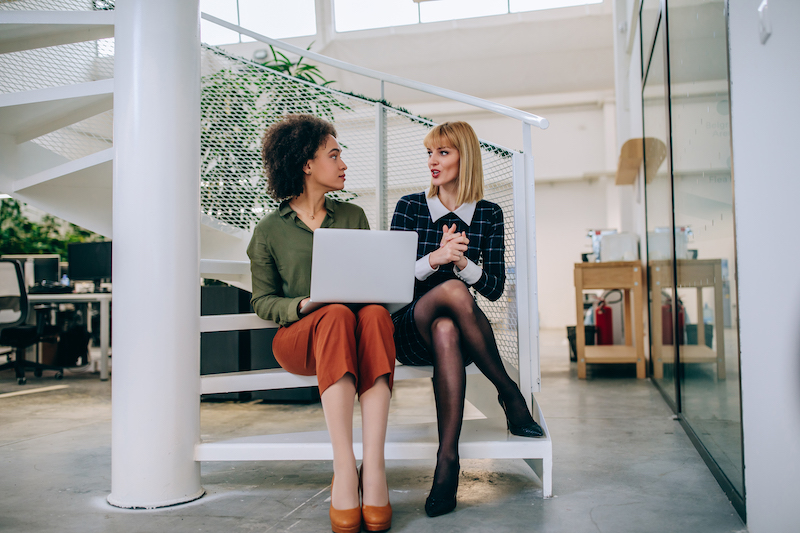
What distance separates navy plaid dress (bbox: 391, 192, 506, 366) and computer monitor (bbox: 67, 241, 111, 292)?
13.0 feet

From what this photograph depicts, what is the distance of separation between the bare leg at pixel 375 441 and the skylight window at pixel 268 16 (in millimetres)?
7505

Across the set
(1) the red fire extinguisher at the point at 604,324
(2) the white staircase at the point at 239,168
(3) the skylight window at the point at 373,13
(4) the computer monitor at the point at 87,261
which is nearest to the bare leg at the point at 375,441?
(2) the white staircase at the point at 239,168

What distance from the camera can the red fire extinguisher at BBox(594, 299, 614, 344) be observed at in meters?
4.94

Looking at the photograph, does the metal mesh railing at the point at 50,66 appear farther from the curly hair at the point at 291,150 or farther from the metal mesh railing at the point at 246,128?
the curly hair at the point at 291,150

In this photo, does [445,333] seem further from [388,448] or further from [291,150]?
[291,150]

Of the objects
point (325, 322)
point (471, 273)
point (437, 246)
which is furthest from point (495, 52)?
point (325, 322)

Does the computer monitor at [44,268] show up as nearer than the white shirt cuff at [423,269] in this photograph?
No

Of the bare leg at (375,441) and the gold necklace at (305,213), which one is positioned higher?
the gold necklace at (305,213)

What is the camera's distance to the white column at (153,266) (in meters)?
1.58

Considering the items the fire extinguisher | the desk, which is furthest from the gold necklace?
the desk

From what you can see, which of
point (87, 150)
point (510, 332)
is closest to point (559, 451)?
point (510, 332)

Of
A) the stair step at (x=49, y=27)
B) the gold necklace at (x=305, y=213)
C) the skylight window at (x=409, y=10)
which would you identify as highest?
the skylight window at (x=409, y=10)

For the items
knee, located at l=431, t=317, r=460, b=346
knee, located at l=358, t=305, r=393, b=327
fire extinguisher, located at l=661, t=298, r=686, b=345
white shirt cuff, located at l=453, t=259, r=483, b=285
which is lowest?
fire extinguisher, located at l=661, t=298, r=686, b=345

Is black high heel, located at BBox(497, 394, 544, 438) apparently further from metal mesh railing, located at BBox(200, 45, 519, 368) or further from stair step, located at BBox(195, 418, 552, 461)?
metal mesh railing, located at BBox(200, 45, 519, 368)
